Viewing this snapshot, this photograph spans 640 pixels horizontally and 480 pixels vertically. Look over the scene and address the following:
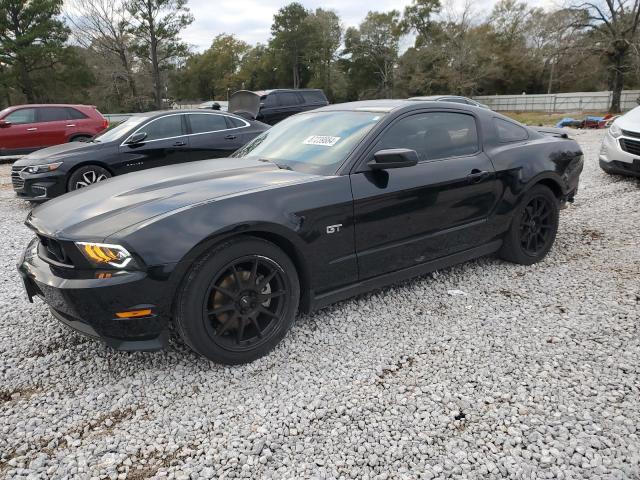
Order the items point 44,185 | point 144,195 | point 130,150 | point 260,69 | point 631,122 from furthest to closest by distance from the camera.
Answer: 1. point 260,69
2. point 631,122
3. point 130,150
4. point 44,185
5. point 144,195

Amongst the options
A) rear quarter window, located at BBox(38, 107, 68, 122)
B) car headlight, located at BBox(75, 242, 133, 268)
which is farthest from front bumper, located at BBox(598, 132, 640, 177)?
rear quarter window, located at BBox(38, 107, 68, 122)

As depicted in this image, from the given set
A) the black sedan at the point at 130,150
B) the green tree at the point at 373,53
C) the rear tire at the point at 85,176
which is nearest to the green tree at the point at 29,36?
the black sedan at the point at 130,150

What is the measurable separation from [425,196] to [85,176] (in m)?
5.52

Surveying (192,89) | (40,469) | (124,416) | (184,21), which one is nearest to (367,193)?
(124,416)

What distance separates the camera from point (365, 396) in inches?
97.7

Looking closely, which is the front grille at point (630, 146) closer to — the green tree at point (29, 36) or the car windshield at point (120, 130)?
the car windshield at point (120, 130)

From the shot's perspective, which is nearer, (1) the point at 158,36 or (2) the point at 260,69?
(1) the point at 158,36

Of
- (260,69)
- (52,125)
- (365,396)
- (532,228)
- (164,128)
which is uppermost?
(260,69)

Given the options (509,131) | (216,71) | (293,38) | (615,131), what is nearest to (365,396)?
(509,131)

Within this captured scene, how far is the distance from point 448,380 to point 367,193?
50.5 inches

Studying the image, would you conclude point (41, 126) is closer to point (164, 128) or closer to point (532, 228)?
point (164, 128)

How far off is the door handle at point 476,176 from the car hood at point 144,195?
1.39 m

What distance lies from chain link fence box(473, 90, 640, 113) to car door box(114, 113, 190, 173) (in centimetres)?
3616

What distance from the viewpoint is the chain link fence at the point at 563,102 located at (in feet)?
116
